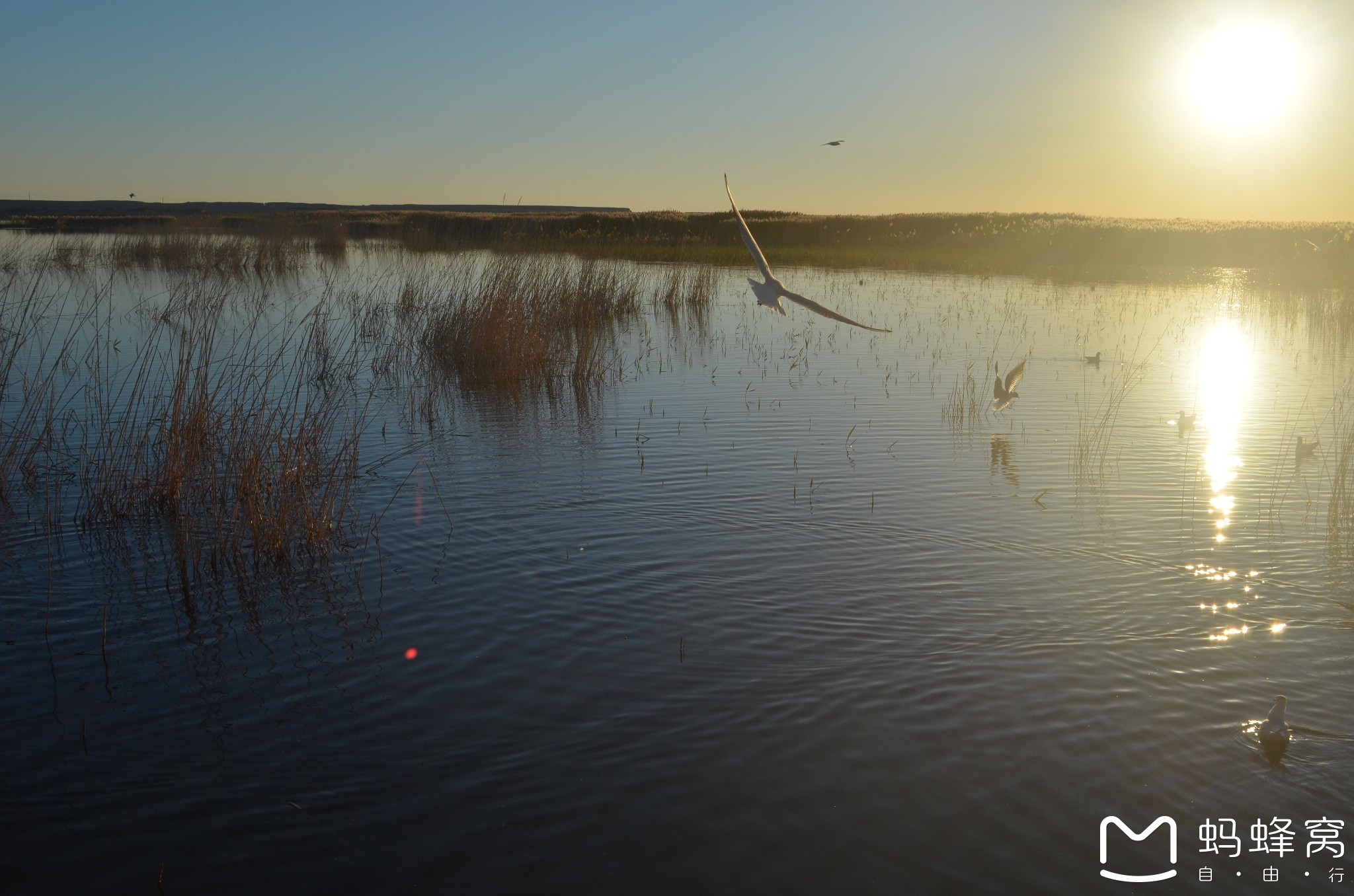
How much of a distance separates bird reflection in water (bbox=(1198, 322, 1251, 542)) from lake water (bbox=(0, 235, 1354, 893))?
0.07 m

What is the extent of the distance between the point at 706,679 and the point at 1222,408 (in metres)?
8.13

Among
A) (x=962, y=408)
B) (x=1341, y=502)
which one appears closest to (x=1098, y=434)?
(x=962, y=408)

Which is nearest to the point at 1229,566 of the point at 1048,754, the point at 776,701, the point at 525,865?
the point at 1048,754

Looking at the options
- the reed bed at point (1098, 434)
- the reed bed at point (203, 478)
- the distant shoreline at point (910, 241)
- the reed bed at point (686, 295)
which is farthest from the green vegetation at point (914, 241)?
the reed bed at point (203, 478)

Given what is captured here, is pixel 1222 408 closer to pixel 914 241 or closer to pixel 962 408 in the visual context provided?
pixel 962 408

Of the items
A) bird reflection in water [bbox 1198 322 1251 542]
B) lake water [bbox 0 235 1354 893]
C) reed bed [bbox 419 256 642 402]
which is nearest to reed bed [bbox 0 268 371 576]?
lake water [bbox 0 235 1354 893]

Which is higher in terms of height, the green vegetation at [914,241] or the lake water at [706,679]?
the green vegetation at [914,241]

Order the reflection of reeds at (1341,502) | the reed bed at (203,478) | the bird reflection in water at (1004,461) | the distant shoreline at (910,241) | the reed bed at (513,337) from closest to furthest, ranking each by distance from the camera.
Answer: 1. the reed bed at (203,478)
2. the reflection of reeds at (1341,502)
3. the bird reflection in water at (1004,461)
4. the reed bed at (513,337)
5. the distant shoreline at (910,241)

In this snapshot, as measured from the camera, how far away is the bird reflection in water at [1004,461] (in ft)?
25.7

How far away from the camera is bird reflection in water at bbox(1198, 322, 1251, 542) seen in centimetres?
714

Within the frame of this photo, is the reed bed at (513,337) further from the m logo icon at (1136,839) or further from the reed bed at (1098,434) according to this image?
the m logo icon at (1136,839)

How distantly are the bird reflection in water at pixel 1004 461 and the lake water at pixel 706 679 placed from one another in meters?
0.06

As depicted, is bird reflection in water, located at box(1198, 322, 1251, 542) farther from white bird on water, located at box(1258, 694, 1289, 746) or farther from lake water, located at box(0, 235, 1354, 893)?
white bird on water, located at box(1258, 694, 1289, 746)

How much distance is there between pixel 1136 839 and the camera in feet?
11.2
